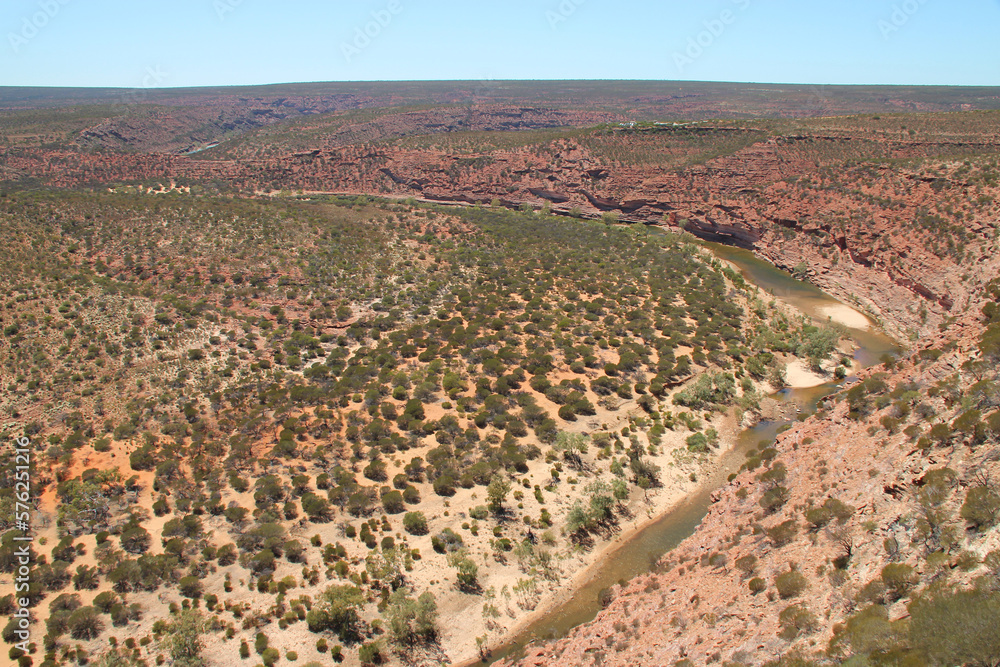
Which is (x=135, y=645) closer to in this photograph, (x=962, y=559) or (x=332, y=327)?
(x=962, y=559)

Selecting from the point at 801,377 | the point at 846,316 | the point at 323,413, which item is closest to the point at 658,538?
the point at 323,413

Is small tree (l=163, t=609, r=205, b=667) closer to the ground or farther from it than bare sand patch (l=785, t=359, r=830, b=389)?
closer to the ground

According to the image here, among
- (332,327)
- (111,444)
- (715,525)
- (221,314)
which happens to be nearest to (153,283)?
(221,314)

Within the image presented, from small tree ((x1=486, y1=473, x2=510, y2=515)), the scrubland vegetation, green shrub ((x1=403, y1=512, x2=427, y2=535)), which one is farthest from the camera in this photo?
small tree ((x1=486, y1=473, x2=510, y2=515))

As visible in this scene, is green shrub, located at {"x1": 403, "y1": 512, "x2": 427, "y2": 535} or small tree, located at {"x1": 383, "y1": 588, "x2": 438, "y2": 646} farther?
green shrub, located at {"x1": 403, "y1": 512, "x2": 427, "y2": 535}

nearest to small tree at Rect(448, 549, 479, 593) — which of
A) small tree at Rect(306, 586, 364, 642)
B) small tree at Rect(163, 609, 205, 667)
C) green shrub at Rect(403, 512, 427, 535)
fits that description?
green shrub at Rect(403, 512, 427, 535)

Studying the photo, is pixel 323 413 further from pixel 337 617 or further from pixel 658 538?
pixel 658 538

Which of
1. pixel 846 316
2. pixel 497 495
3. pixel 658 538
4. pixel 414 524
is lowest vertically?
pixel 658 538

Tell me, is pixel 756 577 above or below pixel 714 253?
below

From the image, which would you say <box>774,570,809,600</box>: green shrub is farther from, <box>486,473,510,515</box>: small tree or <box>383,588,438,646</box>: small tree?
<box>486,473,510,515</box>: small tree

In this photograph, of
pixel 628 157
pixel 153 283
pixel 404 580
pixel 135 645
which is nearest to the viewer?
pixel 135 645

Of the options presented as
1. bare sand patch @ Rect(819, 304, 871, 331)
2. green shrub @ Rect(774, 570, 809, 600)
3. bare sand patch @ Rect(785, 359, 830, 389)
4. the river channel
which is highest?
bare sand patch @ Rect(819, 304, 871, 331)
